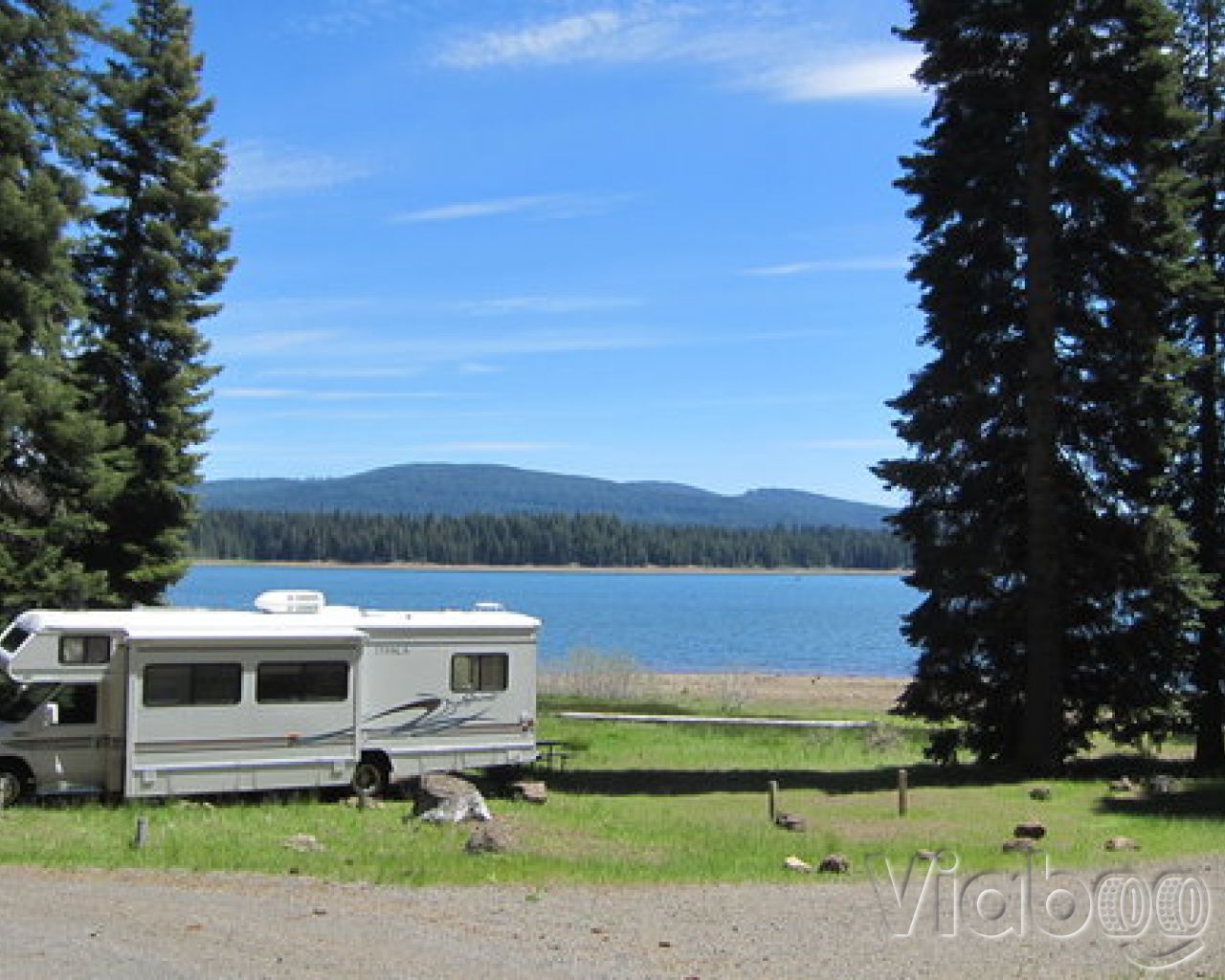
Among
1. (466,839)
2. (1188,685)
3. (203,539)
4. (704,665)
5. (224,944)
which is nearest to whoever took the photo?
(224,944)

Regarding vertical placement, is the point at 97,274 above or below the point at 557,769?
Result: above

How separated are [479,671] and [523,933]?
435 inches

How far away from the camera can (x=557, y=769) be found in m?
23.5

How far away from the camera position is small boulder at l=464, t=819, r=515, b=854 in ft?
44.4

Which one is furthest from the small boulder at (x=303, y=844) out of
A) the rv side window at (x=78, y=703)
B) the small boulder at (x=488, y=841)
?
the rv side window at (x=78, y=703)

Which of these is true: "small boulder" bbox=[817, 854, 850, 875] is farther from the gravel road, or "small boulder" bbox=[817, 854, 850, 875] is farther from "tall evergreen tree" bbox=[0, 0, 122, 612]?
"tall evergreen tree" bbox=[0, 0, 122, 612]

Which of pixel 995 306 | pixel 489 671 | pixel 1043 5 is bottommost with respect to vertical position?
pixel 489 671

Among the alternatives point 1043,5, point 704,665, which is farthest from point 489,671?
point 704,665

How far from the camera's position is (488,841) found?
44.7 ft

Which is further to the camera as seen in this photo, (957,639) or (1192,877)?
(957,639)

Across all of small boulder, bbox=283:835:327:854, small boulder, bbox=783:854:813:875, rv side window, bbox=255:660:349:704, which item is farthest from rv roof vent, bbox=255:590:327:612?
small boulder, bbox=783:854:813:875

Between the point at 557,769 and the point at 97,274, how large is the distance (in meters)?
13.8

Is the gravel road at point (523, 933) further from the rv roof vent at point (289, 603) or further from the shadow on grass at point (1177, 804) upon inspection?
the rv roof vent at point (289, 603)

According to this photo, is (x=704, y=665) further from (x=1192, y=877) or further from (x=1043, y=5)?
(x=1192, y=877)
